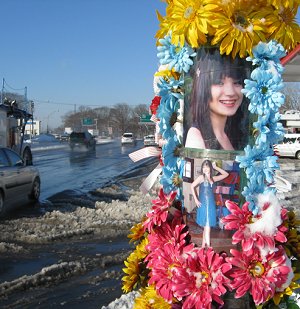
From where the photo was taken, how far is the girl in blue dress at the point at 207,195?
276 centimetres

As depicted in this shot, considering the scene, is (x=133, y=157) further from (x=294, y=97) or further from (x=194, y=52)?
(x=294, y=97)

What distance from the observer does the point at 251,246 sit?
8.61ft

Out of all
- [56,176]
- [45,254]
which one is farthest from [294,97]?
[45,254]

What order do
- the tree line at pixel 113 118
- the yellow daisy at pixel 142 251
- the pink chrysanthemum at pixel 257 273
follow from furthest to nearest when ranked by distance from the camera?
the tree line at pixel 113 118, the yellow daisy at pixel 142 251, the pink chrysanthemum at pixel 257 273

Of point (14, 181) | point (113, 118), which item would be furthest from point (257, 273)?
point (113, 118)

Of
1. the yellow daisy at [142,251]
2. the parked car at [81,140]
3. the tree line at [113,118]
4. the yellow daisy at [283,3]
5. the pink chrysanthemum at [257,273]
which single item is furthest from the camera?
the tree line at [113,118]

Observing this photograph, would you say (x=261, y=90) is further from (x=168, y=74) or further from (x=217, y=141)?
(x=168, y=74)

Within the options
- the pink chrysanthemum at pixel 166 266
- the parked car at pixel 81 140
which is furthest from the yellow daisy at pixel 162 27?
the parked car at pixel 81 140

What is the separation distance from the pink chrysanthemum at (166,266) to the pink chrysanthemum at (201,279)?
0.18 ft

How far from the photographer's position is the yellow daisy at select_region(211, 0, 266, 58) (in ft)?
8.73

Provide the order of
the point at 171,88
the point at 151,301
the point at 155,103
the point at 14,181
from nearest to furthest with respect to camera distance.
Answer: the point at 151,301
the point at 171,88
the point at 155,103
the point at 14,181

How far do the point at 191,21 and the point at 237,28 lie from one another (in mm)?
274

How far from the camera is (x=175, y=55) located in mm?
2945

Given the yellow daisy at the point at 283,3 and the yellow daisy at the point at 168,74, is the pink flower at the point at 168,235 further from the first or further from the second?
the yellow daisy at the point at 283,3
